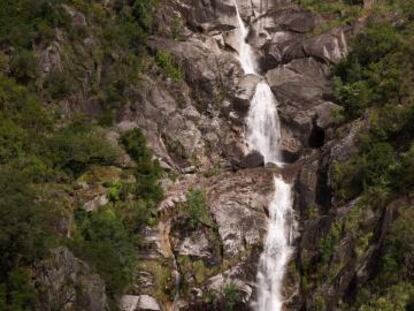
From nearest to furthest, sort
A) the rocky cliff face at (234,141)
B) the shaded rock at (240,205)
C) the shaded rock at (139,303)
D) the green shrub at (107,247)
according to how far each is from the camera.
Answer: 1. the green shrub at (107,247)
2. the shaded rock at (139,303)
3. the rocky cliff face at (234,141)
4. the shaded rock at (240,205)

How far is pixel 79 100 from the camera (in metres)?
42.5

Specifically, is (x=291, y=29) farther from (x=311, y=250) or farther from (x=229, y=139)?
(x=311, y=250)

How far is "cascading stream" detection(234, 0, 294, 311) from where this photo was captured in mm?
35569

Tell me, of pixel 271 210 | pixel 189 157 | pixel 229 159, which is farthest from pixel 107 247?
pixel 229 159

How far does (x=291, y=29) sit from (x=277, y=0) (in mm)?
4843

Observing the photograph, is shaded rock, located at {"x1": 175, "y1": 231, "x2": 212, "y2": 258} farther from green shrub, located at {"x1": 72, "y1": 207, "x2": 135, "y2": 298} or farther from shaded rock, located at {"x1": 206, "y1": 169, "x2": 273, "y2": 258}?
green shrub, located at {"x1": 72, "y1": 207, "x2": 135, "y2": 298}

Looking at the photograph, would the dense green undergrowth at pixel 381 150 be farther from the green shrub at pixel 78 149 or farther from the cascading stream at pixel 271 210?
the green shrub at pixel 78 149

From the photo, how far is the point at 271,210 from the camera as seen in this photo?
3862cm

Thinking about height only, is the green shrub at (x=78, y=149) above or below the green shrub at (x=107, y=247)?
above

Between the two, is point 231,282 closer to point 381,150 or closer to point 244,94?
point 381,150

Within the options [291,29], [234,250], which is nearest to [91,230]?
[234,250]

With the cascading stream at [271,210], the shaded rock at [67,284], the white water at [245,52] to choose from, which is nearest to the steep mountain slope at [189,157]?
the shaded rock at [67,284]

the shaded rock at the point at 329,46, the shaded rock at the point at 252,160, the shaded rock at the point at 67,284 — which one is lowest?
the shaded rock at the point at 67,284

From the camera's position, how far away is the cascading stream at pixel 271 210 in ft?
117
